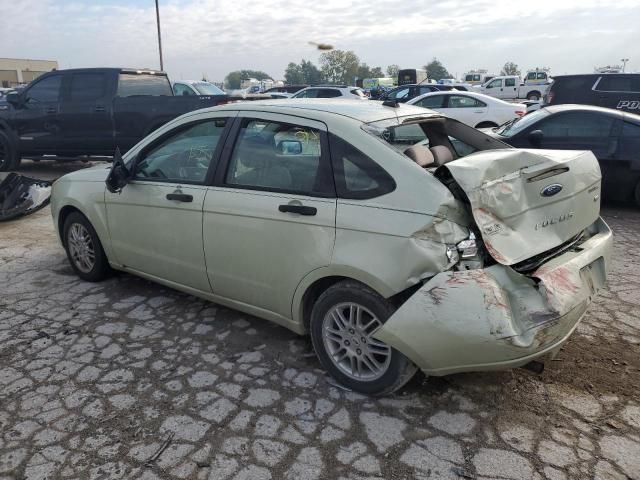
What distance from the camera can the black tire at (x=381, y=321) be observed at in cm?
285

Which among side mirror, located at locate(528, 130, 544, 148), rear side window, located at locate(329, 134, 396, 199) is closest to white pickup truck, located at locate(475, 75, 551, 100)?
side mirror, located at locate(528, 130, 544, 148)

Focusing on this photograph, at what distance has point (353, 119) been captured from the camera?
3.17 m

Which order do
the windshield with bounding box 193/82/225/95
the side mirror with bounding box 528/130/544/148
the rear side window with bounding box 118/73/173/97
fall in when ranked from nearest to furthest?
the side mirror with bounding box 528/130/544/148, the rear side window with bounding box 118/73/173/97, the windshield with bounding box 193/82/225/95

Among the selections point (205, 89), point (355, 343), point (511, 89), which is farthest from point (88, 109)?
point (511, 89)

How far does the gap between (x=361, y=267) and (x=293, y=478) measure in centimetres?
111

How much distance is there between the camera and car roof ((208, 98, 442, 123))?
3.28 m

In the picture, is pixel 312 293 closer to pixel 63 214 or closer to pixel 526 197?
pixel 526 197

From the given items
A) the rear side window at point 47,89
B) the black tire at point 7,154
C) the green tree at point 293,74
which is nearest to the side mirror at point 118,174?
the rear side window at point 47,89

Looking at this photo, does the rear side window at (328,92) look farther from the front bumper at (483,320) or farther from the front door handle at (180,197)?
the front bumper at (483,320)

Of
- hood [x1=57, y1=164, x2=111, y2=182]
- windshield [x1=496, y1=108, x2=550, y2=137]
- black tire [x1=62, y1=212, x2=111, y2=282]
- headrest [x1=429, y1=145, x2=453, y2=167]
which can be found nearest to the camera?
headrest [x1=429, y1=145, x2=453, y2=167]

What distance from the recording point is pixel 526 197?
293 cm

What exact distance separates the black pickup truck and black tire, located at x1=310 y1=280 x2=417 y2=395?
7.70 m

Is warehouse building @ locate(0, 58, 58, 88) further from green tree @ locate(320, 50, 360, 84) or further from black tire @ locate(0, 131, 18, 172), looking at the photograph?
black tire @ locate(0, 131, 18, 172)

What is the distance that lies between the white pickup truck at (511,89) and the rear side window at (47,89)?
31113mm
